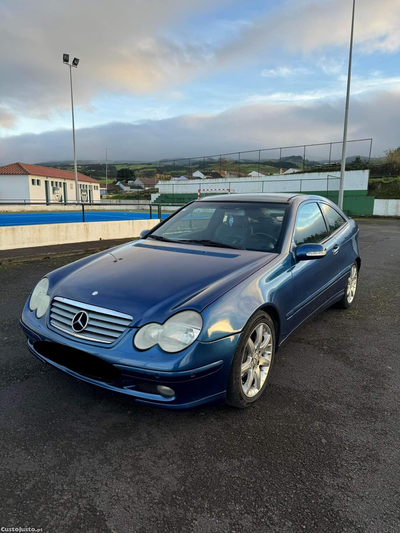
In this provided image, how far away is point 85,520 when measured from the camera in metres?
1.74

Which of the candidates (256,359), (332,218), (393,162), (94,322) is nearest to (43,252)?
(332,218)

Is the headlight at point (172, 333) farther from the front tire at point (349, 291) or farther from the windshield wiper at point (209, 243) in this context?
the front tire at point (349, 291)

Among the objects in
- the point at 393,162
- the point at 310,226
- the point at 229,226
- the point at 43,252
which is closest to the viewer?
the point at 229,226

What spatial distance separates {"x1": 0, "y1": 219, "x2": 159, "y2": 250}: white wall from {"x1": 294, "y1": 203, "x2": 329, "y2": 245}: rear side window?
27.2 ft

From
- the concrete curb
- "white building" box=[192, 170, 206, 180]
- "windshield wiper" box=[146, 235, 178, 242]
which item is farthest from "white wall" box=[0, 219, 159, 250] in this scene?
"white building" box=[192, 170, 206, 180]

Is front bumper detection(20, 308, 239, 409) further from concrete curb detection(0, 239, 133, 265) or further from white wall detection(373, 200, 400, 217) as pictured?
white wall detection(373, 200, 400, 217)

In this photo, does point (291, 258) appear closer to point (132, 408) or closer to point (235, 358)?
point (235, 358)

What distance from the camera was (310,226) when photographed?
387cm

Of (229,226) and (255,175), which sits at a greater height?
(255,175)

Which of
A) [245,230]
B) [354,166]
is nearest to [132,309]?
[245,230]

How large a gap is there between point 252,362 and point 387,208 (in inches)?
1180

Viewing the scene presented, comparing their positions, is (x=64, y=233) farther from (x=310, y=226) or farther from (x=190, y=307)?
(x=190, y=307)

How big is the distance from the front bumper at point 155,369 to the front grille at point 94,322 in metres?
0.05

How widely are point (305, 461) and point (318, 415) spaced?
1.70ft
